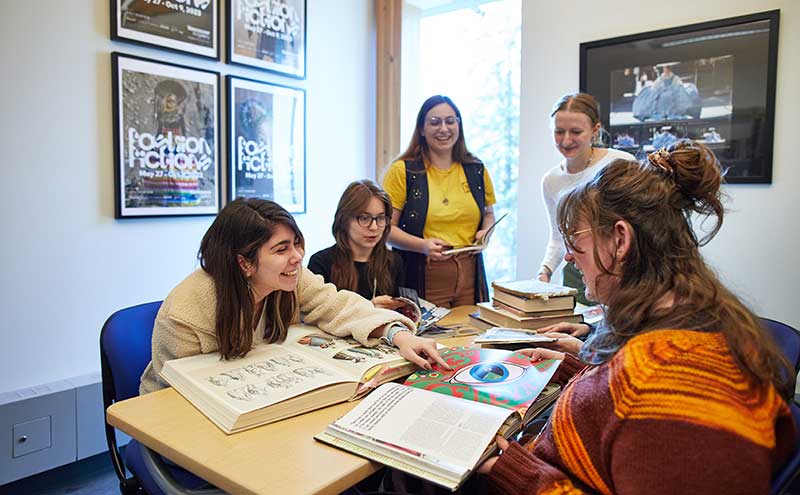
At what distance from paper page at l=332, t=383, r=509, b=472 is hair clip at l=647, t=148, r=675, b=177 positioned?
1.66ft

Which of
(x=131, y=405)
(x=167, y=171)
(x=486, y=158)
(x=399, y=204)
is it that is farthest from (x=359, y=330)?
(x=486, y=158)

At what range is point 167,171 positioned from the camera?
273 cm

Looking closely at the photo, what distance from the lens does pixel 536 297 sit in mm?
1748

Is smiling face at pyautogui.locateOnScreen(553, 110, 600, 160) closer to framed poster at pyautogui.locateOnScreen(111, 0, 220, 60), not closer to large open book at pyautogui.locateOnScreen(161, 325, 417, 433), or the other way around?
large open book at pyautogui.locateOnScreen(161, 325, 417, 433)

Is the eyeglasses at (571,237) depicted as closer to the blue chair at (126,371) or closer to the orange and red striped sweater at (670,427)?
the orange and red striped sweater at (670,427)

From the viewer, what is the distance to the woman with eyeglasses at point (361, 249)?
2.06 meters

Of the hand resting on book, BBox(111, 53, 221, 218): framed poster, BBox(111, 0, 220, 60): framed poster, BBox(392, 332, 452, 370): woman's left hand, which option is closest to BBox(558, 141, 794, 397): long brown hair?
BBox(392, 332, 452, 370): woman's left hand

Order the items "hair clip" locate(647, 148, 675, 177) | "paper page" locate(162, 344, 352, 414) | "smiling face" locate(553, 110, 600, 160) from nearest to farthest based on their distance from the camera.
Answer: "hair clip" locate(647, 148, 675, 177)
"paper page" locate(162, 344, 352, 414)
"smiling face" locate(553, 110, 600, 160)

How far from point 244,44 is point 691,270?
8.84ft

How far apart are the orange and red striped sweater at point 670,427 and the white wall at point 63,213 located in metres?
2.22

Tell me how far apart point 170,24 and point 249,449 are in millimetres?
2343

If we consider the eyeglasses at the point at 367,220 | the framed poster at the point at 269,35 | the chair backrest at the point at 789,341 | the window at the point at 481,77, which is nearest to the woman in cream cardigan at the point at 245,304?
the eyeglasses at the point at 367,220

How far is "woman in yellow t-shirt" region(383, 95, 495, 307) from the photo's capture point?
2.38 m

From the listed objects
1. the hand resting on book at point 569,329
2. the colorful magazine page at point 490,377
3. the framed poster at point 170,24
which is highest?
the framed poster at point 170,24
